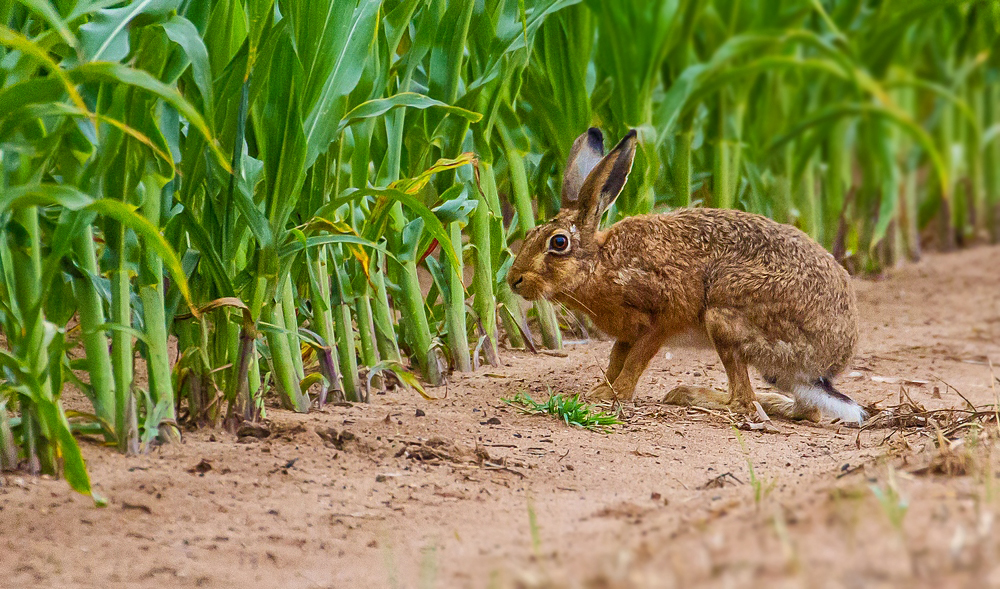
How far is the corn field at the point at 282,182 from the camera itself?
241 centimetres

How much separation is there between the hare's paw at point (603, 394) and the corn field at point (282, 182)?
1.91ft

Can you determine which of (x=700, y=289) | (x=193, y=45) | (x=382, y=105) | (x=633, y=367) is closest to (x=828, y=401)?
(x=700, y=289)

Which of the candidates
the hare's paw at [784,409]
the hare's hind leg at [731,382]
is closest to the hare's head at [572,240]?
the hare's hind leg at [731,382]

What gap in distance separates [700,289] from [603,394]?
1.93 ft

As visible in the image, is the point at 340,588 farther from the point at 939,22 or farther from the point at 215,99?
the point at 939,22

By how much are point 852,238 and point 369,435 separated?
201 inches

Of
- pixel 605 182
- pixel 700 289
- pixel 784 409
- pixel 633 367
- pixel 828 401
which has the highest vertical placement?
pixel 605 182

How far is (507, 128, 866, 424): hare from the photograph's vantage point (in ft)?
12.5

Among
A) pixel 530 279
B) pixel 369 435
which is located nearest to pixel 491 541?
pixel 369 435

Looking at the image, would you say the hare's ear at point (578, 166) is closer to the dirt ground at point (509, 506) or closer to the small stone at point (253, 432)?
the dirt ground at point (509, 506)

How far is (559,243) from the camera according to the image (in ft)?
13.2

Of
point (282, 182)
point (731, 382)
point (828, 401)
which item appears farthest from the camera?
point (731, 382)

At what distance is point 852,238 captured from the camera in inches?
278

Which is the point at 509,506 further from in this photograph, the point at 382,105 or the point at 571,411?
the point at 382,105
